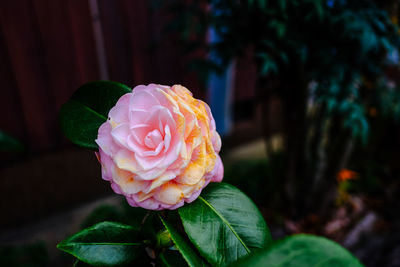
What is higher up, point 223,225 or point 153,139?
point 153,139

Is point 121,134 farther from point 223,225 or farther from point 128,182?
point 223,225

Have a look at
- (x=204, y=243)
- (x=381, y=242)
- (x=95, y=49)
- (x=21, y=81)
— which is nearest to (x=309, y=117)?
(x=381, y=242)

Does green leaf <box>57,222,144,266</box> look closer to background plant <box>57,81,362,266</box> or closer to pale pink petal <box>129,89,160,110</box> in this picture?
background plant <box>57,81,362,266</box>

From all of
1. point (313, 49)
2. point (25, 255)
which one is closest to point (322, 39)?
point (313, 49)

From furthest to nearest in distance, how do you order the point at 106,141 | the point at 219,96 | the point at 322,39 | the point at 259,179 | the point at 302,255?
1. the point at 219,96
2. the point at 259,179
3. the point at 322,39
4. the point at 106,141
5. the point at 302,255

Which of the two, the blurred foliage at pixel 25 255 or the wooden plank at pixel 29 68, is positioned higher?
the wooden plank at pixel 29 68

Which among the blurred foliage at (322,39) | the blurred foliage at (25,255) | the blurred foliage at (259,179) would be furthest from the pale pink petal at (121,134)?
Answer: the blurred foliage at (25,255)

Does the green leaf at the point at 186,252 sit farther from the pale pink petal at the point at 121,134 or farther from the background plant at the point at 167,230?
the pale pink petal at the point at 121,134
